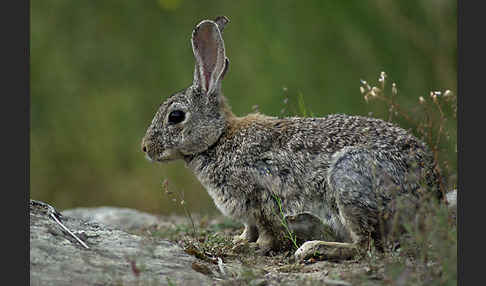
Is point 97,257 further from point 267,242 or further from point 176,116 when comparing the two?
point 176,116

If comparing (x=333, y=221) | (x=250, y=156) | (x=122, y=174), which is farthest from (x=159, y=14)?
(x=333, y=221)


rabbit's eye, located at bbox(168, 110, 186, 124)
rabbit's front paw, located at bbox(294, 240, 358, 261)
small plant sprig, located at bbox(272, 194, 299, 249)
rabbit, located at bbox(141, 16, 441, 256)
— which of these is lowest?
rabbit's front paw, located at bbox(294, 240, 358, 261)

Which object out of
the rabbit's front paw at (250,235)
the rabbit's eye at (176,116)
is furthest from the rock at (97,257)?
the rabbit's eye at (176,116)

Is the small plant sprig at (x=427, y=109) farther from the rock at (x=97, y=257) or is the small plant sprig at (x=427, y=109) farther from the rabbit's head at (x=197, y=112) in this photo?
the rock at (x=97, y=257)

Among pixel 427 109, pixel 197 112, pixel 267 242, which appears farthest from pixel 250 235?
pixel 427 109

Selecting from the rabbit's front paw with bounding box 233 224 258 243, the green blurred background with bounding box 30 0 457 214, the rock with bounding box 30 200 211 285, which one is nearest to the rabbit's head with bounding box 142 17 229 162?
the rabbit's front paw with bounding box 233 224 258 243

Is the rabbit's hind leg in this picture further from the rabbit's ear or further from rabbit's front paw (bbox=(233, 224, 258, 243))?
the rabbit's ear

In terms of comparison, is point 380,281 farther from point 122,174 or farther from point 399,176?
point 122,174
